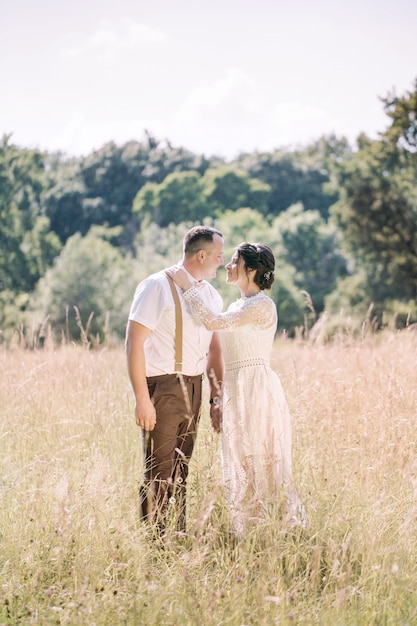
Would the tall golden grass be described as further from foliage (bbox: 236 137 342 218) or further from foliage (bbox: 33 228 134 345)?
foliage (bbox: 236 137 342 218)

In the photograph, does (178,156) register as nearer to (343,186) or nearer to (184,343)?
(343,186)

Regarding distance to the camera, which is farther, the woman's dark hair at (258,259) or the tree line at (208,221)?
the tree line at (208,221)

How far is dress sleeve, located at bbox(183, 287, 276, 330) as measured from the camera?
443 cm

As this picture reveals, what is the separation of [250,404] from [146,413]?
0.63 metres

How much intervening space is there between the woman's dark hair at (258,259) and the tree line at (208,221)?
12.2m

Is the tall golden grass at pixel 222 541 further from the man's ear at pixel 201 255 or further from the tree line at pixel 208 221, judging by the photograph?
the tree line at pixel 208 221

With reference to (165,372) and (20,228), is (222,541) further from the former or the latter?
(20,228)

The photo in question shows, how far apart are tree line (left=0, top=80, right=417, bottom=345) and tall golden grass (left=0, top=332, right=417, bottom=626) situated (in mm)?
11531

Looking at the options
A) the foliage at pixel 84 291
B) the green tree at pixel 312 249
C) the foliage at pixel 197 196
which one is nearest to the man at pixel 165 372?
the foliage at pixel 84 291

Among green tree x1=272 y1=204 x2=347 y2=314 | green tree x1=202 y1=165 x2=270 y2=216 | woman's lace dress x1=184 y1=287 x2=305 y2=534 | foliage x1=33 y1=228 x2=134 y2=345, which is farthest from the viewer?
green tree x1=202 y1=165 x2=270 y2=216

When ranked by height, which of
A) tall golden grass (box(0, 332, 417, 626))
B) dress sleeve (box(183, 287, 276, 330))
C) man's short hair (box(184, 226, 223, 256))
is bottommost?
tall golden grass (box(0, 332, 417, 626))

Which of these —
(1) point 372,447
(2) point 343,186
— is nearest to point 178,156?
(2) point 343,186

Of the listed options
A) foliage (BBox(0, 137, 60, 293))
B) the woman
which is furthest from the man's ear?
foliage (BBox(0, 137, 60, 293))

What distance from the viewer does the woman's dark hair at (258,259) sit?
4582 millimetres
